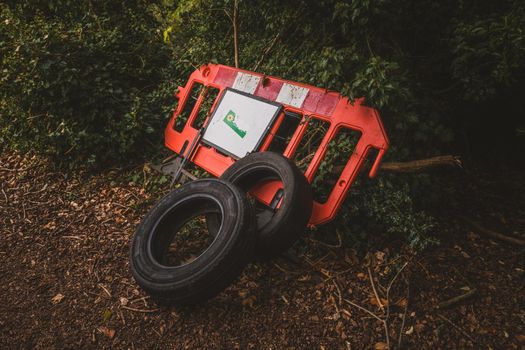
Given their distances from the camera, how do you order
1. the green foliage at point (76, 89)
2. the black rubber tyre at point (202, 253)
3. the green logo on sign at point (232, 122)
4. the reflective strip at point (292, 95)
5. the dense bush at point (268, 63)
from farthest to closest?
the green foliage at point (76, 89) < the green logo on sign at point (232, 122) < the reflective strip at point (292, 95) < the dense bush at point (268, 63) < the black rubber tyre at point (202, 253)

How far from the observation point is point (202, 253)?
2.49 metres

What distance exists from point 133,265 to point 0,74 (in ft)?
10.5

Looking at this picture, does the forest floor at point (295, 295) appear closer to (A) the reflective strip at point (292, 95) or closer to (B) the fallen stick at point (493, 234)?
(B) the fallen stick at point (493, 234)

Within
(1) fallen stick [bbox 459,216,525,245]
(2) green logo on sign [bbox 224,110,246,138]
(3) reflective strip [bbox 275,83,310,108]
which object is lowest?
(2) green logo on sign [bbox 224,110,246,138]

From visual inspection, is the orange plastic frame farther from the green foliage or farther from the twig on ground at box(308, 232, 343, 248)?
the green foliage

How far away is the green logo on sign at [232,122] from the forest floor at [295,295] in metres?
1.28

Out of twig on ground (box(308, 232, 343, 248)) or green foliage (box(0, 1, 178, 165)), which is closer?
twig on ground (box(308, 232, 343, 248))

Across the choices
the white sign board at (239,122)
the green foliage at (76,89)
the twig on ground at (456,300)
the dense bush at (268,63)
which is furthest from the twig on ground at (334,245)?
the green foliage at (76,89)

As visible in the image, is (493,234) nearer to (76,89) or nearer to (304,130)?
(304,130)

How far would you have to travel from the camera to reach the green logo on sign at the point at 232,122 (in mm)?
3603

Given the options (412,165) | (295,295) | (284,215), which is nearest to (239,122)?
(284,215)

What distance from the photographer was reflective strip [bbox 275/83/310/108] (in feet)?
11.0

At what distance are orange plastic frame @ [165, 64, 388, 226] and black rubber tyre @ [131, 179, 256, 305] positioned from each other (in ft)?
1.84

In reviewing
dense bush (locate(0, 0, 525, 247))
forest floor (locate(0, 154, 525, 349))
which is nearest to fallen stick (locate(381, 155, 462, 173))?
dense bush (locate(0, 0, 525, 247))
